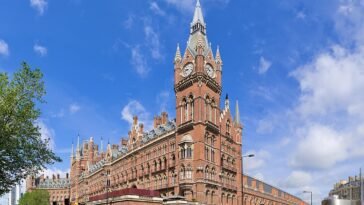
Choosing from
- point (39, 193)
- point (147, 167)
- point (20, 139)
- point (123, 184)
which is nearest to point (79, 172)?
point (39, 193)

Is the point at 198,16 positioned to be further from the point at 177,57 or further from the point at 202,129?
the point at 202,129

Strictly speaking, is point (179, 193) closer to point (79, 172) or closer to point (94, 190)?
point (94, 190)

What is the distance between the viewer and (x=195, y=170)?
216ft

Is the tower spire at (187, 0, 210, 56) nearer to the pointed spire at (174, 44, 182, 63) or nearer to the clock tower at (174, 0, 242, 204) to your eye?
the clock tower at (174, 0, 242, 204)

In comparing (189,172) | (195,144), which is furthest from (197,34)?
(189,172)

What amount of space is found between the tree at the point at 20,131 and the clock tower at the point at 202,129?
3280 cm

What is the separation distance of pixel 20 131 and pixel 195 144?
1437 inches

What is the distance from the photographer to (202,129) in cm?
6725

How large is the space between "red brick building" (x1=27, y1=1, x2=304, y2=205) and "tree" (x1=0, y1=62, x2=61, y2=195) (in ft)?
95.3

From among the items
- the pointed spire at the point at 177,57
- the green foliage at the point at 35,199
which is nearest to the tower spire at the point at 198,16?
the pointed spire at the point at 177,57

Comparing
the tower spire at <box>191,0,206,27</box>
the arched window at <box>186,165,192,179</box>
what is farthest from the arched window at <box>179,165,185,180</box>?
the tower spire at <box>191,0,206,27</box>

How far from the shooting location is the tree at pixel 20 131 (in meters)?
33.7

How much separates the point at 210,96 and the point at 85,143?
301 feet

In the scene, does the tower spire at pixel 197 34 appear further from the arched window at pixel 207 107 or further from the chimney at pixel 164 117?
the chimney at pixel 164 117
